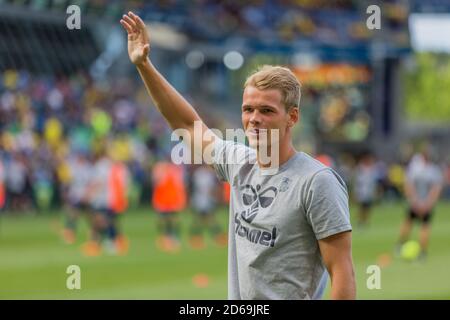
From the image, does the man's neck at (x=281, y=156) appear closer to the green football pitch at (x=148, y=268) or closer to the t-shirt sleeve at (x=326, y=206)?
the t-shirt sleeve at (x=326, y=206)

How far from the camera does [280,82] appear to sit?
400 cm

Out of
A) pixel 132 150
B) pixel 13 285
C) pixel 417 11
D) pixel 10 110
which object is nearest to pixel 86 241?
pixel 13 285

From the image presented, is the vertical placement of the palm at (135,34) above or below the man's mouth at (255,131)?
above

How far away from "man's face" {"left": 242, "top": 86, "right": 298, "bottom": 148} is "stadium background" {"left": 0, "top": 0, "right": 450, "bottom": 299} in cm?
866

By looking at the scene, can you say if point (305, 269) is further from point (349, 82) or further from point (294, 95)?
point (349, 82)

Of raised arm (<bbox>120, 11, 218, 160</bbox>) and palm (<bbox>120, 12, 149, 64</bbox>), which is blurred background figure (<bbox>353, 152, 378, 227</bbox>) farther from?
palm (<bbox>120, 12, 149, 64</bbox>)

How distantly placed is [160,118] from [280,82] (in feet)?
118

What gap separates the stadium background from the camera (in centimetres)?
1573

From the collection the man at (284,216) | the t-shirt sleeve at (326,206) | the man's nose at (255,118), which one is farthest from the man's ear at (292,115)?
the t-shirt sleeve at (326,206)

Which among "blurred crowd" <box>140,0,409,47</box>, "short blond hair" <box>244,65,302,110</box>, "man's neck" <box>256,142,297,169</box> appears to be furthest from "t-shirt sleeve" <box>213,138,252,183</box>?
"blurred crowd" <box>140,0,409,47</box>

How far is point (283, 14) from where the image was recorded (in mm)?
44375

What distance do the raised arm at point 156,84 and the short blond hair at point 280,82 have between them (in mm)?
576

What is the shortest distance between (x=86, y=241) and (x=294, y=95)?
1749cm

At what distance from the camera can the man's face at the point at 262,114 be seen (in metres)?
4.01
